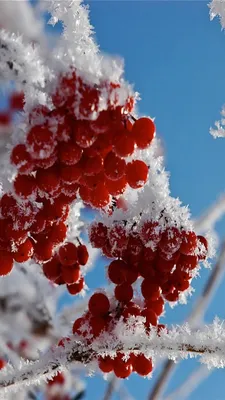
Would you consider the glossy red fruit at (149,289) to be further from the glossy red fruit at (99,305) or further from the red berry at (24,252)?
the red berry at (24,252)

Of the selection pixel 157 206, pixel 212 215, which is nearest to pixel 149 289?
pixel 157 206

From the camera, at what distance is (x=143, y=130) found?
65 centimetres

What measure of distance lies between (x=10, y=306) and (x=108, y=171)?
189cm

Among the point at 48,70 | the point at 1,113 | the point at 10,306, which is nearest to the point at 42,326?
the point at 10,306

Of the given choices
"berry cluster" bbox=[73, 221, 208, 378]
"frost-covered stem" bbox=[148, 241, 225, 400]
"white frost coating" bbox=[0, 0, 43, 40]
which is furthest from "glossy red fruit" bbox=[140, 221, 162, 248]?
"white frost coating" bbox=[0, 0, 43, 40]

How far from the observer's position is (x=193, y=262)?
31.6 inches

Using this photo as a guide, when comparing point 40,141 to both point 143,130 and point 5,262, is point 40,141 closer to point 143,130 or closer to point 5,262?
point 143,130

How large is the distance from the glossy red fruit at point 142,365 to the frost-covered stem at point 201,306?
47cm

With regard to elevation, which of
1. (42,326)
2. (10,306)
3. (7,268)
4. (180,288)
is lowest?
(180,288)

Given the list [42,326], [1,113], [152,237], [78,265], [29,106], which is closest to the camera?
[29,106]

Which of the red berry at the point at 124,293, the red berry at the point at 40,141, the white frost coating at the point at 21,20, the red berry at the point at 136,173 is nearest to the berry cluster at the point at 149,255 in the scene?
the red berry at the point at 124,293

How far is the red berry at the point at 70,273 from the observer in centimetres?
88

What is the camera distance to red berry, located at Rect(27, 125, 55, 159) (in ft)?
2.03

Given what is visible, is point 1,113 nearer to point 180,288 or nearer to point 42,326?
point 42,326
